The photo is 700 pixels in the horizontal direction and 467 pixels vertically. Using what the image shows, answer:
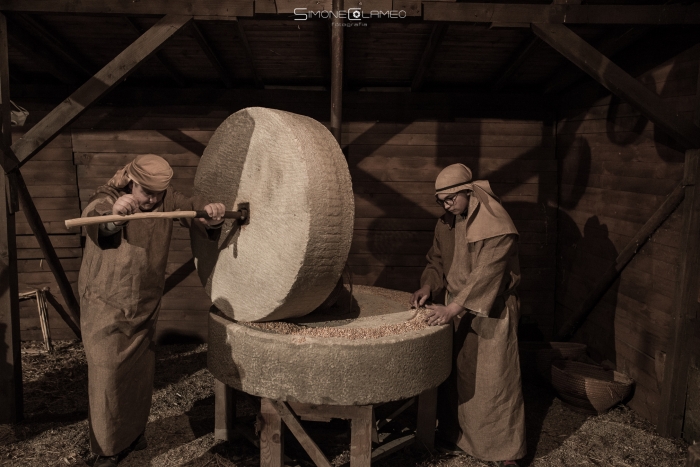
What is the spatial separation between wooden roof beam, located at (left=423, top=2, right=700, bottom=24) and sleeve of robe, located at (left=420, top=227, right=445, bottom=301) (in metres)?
1.63

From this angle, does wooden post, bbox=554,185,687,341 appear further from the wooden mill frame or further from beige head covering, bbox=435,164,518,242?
beige head covering, bbox=435,164,518,242

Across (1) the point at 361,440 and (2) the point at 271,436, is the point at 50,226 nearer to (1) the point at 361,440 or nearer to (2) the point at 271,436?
(2) the point at 271,436

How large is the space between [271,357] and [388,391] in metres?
0.64

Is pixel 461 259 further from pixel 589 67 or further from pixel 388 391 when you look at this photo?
pixel 589 67

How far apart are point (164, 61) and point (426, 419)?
388 centimetres

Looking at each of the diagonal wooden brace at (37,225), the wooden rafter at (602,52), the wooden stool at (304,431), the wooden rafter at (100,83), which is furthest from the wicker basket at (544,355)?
the diagonal wooden brace at (37,225)

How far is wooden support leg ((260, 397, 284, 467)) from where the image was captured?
3.11 m

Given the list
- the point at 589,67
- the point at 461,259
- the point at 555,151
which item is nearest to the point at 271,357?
the point at 461,259

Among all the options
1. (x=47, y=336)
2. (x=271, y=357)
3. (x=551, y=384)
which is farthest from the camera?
(x=47, y=336)

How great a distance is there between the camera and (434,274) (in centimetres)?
403

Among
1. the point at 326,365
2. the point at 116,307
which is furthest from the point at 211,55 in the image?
the point at 326,365

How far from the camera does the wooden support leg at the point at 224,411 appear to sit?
152 inches

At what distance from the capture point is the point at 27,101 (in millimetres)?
5809

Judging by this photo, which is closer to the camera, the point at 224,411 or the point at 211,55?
the point at 224,411
